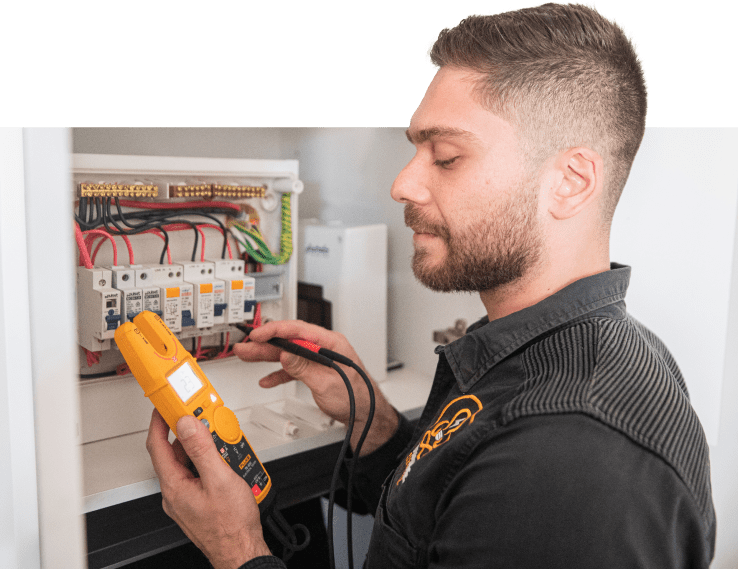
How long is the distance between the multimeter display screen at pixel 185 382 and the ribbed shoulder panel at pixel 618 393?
0.48 m

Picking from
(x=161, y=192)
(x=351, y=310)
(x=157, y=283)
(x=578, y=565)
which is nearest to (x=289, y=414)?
(x=351, y=310)

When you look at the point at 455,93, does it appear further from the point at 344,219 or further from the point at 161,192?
the point at 344,219

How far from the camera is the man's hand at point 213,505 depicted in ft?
2.79

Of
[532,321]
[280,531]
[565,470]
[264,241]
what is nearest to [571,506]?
[565,470]

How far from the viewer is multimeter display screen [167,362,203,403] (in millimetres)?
879

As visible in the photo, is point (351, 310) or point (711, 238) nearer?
point (711, 238)

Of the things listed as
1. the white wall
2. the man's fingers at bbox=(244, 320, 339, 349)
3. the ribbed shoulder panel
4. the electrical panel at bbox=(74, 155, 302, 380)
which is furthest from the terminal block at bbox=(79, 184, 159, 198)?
the ribbed shoulder panel

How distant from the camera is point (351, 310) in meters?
1.50

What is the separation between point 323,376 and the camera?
1.15 meters

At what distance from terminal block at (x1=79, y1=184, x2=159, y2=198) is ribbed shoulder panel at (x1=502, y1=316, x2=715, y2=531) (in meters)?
0.74

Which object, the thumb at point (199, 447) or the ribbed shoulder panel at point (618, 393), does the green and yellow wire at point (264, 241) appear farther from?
the ribbed shoulder panel at point (618, 393)

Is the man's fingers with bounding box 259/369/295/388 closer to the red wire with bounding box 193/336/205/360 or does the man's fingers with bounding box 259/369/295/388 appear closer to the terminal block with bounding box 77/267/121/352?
the red wire with bounding box 193/336/205/360

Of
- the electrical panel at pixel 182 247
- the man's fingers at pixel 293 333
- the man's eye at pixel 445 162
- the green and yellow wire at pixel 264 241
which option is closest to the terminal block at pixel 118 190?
the electrical panel at pixel 182 247

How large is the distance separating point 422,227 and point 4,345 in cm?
59
